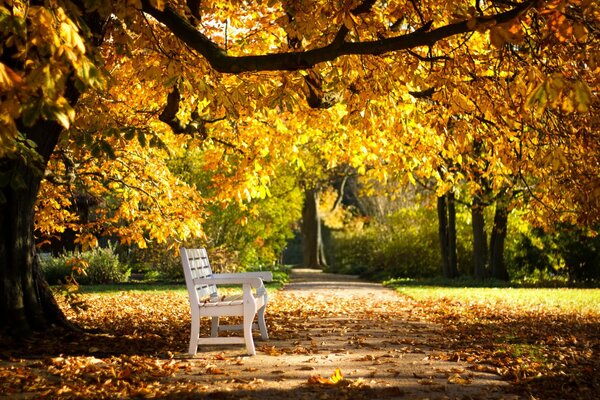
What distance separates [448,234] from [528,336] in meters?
14.5

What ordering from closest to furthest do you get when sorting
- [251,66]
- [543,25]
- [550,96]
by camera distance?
[550,96]
[251,66]
[543,25]

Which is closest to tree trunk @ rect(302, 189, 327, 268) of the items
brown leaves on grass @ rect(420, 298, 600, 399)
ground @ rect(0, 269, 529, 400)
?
brown leaves on grass @ rect(420, 298, 600, 399)

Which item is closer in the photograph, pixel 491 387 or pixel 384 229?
pixel 491 387

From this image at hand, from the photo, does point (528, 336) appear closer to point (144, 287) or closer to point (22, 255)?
point (22, 255)

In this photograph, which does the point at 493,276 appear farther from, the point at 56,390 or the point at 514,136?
the point at 56,390

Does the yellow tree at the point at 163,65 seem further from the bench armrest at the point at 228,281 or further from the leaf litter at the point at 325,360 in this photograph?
the bench armrest at the point at 228,281

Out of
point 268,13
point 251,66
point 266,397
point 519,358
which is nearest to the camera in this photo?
point 266,397

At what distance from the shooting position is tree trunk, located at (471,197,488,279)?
2134 cm

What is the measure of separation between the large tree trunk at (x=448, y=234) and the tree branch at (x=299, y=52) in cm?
1647

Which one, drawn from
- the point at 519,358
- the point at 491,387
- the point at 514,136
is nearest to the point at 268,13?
the point at 514,136

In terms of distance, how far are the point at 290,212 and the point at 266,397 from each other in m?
21.8

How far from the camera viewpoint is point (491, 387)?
556 cm

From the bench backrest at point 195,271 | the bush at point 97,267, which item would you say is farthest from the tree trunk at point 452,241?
the bench backrest at point 195,271

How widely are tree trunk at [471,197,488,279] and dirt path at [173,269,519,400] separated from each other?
36.1 ft
